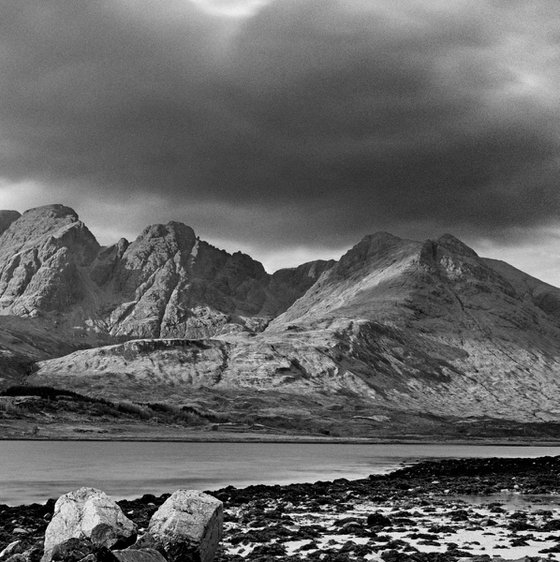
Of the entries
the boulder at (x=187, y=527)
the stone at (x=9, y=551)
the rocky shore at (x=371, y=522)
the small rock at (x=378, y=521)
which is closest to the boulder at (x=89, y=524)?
the boulder at (x=187, y=527)

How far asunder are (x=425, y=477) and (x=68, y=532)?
221ft

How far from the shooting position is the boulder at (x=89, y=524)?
84.8ft

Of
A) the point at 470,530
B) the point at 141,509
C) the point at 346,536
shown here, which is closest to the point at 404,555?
the point at 346,536

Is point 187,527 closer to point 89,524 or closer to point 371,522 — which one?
point 89,524

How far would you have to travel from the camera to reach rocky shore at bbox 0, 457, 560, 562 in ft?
106

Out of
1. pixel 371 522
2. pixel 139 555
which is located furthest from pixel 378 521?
pixel 139 555

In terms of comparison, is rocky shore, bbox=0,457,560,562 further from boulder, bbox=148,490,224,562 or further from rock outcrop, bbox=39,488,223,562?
boulder, bbox=148,490,224,562

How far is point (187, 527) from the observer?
1051 inches

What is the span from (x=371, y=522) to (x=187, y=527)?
57.5 feet

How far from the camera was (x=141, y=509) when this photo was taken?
167ft

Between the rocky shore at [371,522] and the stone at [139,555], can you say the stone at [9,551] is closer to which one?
the rocky shore at [371,522]

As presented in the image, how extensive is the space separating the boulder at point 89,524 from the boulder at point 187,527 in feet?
3.41

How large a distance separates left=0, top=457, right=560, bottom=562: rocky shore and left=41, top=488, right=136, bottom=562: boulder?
3.06 meters

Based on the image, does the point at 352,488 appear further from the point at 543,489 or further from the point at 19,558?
the point at 19,558
